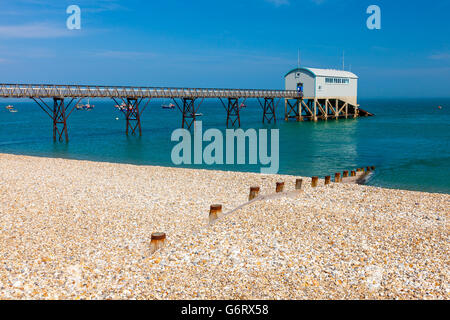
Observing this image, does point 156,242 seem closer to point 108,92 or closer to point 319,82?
point 108,92

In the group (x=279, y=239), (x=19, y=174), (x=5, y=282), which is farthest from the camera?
(x=19, y=174)

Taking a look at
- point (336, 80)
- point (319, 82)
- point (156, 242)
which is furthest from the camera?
point (336, 80)

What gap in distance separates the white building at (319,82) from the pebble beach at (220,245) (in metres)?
39.2

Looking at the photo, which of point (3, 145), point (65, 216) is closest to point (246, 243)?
point (65, 216)

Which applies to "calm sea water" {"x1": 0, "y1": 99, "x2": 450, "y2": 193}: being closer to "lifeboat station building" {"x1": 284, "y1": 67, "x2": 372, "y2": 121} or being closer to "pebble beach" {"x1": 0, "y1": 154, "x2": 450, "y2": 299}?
"pebble beach" {"x1": 0, "y1": 154, "x2": 450, "y2": 299}

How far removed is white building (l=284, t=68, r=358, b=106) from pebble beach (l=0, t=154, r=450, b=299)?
129 feet

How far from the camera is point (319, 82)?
5159 cm

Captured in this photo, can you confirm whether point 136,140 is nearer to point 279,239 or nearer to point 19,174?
point 19,174

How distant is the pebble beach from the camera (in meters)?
6.46

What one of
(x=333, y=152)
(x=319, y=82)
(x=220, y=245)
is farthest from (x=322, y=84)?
(x=220, y=245)

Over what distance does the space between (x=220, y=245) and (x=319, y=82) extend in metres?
47.0
